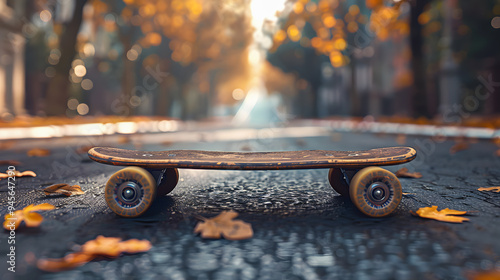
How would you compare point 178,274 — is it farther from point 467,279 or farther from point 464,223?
point 464,223

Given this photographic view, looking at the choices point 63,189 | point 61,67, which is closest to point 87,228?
point 63,189

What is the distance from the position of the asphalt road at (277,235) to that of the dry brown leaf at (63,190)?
0.09 m

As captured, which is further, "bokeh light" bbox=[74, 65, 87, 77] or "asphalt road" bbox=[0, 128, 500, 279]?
"bokeh light" bbox=[74, 65, 87, 77]

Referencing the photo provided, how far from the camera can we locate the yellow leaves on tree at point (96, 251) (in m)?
1.76

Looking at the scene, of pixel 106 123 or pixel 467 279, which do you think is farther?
pixel 106 123

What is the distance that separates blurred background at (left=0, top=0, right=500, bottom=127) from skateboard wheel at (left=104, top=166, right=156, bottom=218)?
865cm

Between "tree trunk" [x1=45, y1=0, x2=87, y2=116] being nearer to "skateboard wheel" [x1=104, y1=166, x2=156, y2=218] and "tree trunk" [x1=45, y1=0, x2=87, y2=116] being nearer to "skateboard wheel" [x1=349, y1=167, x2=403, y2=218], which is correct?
"skateboard wheel" [x1=104, y1=166, x2=156, y2=218]

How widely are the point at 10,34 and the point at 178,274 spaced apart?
2222 centimetres

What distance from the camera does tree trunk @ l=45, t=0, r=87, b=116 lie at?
1279 cm

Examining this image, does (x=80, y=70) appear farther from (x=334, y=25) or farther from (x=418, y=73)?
(x=418, y=73)

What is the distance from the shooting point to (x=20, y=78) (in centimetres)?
2175

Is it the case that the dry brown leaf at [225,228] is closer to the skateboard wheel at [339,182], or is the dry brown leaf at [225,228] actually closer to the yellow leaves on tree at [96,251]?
the yellow leaves on tree at [96,251]

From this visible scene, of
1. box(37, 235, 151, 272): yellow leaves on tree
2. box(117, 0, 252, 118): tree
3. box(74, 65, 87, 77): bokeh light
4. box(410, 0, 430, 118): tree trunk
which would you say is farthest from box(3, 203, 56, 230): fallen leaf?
box(74, 65, 87, 77): bokeh light

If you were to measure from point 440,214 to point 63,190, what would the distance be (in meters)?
2.60
